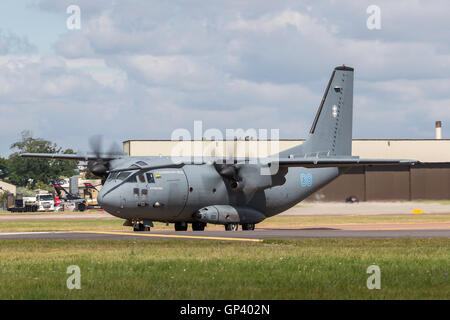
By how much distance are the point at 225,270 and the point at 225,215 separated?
21.8m

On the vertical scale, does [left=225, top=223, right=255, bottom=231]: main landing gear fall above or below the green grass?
below

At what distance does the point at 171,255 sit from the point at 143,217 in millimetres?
15596

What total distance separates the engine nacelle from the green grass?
11943 mm

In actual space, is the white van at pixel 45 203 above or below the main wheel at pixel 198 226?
below

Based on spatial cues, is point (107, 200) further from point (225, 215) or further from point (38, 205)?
point (38, 205)

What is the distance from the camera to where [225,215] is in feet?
133

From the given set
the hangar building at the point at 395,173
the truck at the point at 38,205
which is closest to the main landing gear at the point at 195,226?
the hangar building at the point at 395,173

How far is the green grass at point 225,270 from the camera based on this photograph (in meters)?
15.2

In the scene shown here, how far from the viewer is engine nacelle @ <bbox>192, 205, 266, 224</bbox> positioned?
39906mm

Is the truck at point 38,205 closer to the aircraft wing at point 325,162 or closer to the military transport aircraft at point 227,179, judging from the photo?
the military transport aircraft at point 227,179

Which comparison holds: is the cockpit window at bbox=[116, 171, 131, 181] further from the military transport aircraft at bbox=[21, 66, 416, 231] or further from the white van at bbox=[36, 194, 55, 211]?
the white van at bbox=[36, 194, 55, 211]

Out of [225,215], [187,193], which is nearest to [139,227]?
[187,193]

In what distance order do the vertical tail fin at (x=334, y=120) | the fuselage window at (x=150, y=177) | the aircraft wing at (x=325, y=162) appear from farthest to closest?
the vertical tail fin at (x=334, y=120) → the aircraft wing at (x=325, y=162) → the fuselage window at (x=150, y=177)

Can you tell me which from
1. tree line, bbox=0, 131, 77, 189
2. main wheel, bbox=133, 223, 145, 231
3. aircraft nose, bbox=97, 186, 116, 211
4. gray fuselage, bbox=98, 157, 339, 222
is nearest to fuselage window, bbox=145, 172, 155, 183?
gray fuselage, bbox=98, 157, 339, 222
